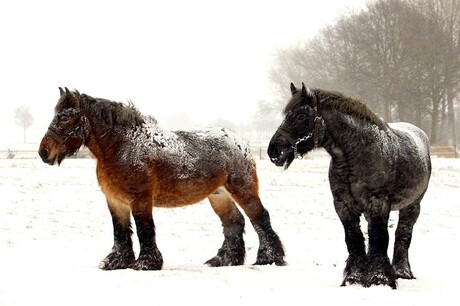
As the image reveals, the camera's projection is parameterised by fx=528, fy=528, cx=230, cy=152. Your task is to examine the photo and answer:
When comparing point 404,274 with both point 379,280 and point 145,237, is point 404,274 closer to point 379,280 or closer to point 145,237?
point 379,280

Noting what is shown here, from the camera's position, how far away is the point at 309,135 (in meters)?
6.73

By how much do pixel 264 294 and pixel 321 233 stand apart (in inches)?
317

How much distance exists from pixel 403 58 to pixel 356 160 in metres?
36.2

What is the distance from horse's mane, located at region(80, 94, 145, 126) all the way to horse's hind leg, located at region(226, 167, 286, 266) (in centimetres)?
198

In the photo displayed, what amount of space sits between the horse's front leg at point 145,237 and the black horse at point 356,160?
2220 mm

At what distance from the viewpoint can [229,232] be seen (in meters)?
9.36

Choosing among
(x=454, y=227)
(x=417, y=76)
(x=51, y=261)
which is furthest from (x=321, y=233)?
(x=417, y=76)

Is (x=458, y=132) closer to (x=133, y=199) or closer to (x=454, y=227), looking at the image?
(x=454, y=227)

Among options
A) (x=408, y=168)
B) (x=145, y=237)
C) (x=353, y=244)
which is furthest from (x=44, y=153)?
(x=408, y=168)

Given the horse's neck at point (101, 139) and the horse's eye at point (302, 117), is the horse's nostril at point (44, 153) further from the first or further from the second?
the horse's eye at point (302, 117)

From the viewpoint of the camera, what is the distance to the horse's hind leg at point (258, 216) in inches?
352

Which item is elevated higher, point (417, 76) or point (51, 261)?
point (417, 76)

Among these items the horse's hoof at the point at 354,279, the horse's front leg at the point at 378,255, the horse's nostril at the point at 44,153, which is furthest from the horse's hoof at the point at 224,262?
the horse's nostril at the point at 44,153

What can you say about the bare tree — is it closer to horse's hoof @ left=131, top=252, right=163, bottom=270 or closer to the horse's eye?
horse's hoof @ left=131, top=252, right=163, bottom=270
